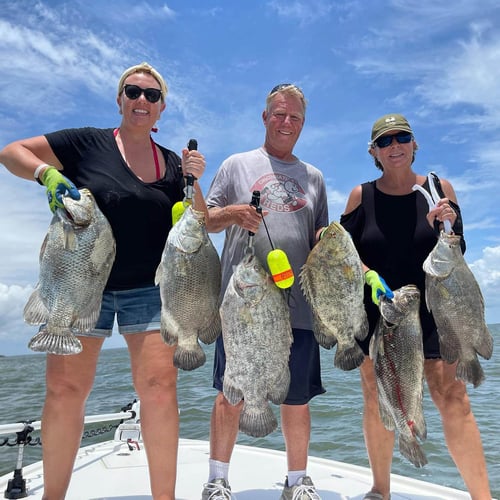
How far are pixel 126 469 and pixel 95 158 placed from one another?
311 cm

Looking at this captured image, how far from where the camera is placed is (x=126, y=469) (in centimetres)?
467

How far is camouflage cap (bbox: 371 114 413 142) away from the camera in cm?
370

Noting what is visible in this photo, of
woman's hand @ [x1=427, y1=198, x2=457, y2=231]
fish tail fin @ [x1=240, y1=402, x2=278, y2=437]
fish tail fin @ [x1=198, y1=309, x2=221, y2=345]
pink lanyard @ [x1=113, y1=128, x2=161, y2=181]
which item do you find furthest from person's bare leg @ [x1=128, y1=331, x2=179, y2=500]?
woman's hand @ [x1=427, y1=198, x2=457, y2=231]

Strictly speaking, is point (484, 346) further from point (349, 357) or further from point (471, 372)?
point (349, 357)

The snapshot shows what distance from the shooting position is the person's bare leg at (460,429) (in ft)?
11.1

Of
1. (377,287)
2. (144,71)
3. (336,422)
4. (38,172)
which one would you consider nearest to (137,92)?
(144,71)

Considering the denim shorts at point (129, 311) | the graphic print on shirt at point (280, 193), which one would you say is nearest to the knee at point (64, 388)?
the denim shorts at point (129, 311)

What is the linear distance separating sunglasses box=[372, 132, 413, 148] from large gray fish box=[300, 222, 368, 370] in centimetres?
83

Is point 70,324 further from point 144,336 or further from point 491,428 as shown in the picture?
point 491,428

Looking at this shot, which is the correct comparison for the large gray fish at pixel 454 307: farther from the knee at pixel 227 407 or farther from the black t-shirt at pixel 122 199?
the black t-shirt at pixel 122 199

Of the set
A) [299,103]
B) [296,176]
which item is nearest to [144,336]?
[296,176]

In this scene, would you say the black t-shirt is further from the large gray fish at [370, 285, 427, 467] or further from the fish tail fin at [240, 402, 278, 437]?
the large gray fish at [370, 285, 427, 467]

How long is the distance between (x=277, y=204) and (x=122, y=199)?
118 cm

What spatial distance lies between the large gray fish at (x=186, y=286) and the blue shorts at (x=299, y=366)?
48cm
